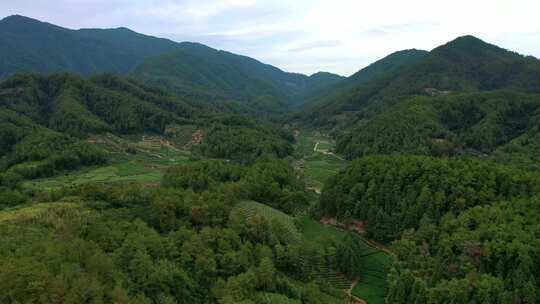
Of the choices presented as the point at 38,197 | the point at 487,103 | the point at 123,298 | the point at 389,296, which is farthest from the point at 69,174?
the point at 487,103

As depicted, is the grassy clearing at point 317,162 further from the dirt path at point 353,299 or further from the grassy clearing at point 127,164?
the dirt path at point 353,299

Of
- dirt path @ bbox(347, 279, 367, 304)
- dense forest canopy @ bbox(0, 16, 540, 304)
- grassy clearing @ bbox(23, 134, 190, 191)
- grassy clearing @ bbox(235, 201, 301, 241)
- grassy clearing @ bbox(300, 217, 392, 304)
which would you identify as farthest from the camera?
grassy clearing @ bbox(23, 134, 190, 191)

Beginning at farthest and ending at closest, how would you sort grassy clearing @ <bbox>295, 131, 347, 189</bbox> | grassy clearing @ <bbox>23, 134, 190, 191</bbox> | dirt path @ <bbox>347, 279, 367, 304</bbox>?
grassy clearing @ <bbox>295, 131, 347, 189</bbox> < grassy clearing @ <bbox>23, 134, 190, 191</bbox> < dirt path @ <bbox>347, 279, 367, 304</bbox>

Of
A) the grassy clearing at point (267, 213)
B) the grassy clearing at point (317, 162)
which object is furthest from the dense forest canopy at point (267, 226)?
the grassy clearing at point (317, 162)

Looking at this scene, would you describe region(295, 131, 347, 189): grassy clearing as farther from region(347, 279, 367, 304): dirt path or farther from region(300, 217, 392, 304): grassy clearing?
region(347, 279, 367, 304): dirt path

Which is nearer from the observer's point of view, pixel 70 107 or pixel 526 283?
pixel 526 283

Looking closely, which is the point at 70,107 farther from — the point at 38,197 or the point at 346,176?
the point at 346,176

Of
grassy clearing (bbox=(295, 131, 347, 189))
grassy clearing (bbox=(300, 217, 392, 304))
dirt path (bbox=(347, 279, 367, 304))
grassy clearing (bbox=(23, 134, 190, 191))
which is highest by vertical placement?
grassy clearing (bbox=(295, 131, 347, 189))

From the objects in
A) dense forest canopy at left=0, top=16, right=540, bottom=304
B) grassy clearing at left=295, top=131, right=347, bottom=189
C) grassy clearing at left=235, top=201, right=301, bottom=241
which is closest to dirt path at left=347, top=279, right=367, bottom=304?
dense forest canopy at left=0, top=16, right=540, bottom=304

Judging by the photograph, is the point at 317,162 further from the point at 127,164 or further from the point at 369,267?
the point at 369,267
